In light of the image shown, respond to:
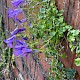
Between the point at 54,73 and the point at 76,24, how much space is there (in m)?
0.47

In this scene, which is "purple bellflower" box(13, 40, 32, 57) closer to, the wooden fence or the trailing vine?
the trailing vine

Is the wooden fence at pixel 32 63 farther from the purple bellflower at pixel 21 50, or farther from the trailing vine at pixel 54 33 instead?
the purple bellflower at pixel 21 50

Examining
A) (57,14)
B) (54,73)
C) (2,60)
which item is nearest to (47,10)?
(57,14)

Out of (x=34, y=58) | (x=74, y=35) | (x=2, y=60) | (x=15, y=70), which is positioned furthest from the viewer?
(x=2, y=60)

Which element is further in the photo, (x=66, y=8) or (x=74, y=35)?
(x=66, y=8)

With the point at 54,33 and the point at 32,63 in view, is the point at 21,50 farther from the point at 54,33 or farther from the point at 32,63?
the point at 32,63

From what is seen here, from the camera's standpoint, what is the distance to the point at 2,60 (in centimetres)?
328

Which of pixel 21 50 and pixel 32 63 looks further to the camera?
pixel 32 63

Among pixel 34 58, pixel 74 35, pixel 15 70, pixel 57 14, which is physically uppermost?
pixel 57 14

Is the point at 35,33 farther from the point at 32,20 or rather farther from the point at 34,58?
the point at 34,58

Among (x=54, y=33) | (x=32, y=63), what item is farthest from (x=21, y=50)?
(x=32, y=63)

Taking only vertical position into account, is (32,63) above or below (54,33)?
below

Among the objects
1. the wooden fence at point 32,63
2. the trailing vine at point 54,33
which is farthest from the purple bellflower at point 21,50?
the wooden fence at point 32,63

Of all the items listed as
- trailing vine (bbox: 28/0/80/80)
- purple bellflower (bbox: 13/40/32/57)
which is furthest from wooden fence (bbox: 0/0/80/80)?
purple bellflower (bbox: 13/40/32/57)
